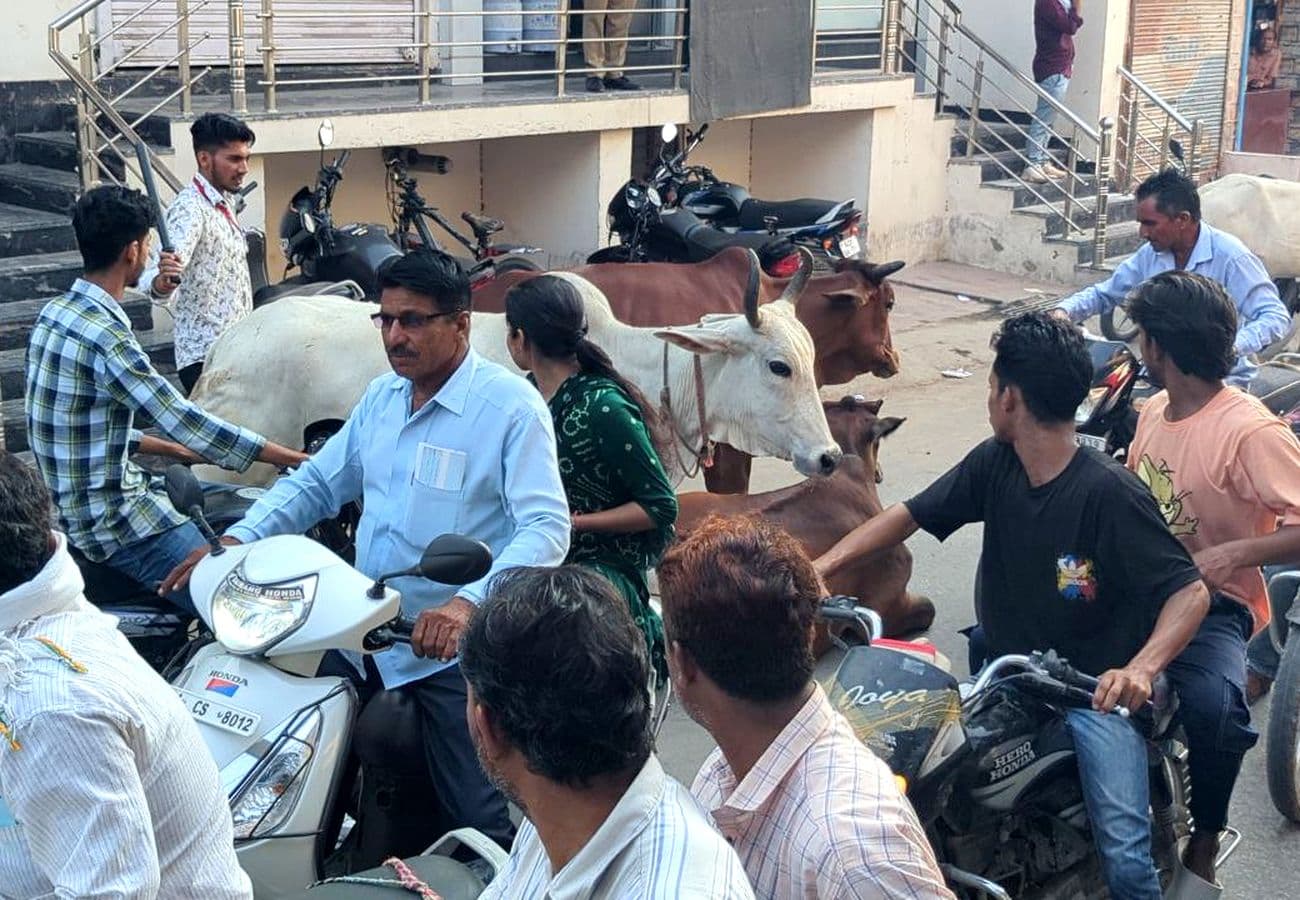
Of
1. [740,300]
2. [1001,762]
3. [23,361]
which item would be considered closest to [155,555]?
[1001,762]

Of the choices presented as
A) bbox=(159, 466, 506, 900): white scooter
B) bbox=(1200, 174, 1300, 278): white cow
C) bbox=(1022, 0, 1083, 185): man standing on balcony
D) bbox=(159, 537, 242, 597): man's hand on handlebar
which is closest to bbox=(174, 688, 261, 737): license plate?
bbox=(159, 466, 506, 900): white scooter

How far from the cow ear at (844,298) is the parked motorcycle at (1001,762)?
453 centimetres

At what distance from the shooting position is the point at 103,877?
2428 millimetres

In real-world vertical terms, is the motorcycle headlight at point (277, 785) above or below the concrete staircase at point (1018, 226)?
above

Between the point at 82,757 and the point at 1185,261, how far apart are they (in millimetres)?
5973

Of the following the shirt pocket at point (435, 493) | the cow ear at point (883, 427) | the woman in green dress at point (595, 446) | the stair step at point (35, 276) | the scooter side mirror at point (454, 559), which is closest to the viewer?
the scooter side mirror at point (454, 559)

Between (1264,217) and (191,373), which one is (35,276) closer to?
(191,373)

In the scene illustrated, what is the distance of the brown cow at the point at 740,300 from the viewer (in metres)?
7.88

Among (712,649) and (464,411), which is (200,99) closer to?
(464,411)

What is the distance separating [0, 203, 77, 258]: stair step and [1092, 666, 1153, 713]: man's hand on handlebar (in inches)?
277

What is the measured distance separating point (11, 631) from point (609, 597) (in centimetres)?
101

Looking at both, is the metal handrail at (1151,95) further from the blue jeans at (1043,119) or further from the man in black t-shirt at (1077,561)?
the man in black t-shirt at (1077,561)

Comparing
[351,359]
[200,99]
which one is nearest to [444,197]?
[200,99]

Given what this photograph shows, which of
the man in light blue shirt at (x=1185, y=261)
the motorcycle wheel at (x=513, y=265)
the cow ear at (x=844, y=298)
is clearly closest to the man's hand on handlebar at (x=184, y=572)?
the man in light blue shirt at (x=1185, y=261)
